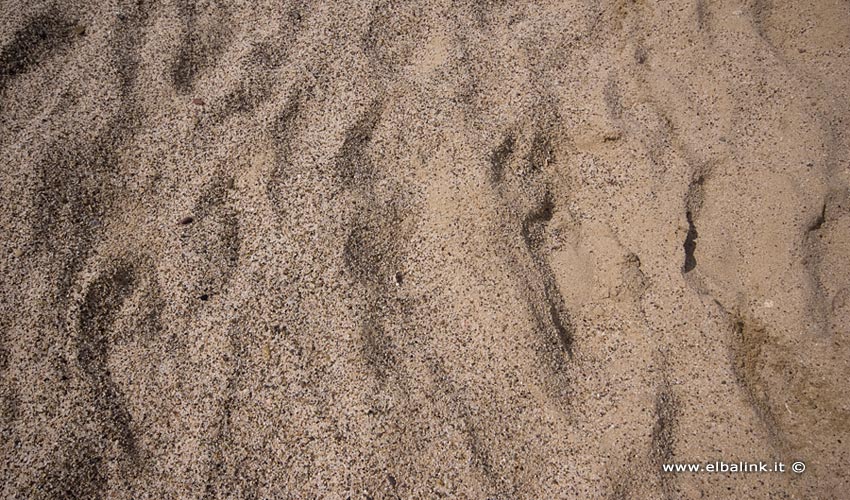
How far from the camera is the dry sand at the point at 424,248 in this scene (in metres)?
1.19

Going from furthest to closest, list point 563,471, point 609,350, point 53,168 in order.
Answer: point 53,168
point 609,350
point 563,471

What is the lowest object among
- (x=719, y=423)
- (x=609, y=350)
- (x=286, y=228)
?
(x=719, y=423)

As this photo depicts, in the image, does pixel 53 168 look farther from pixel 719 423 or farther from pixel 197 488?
pixel 719 423

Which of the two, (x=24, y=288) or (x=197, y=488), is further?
(x=24, y=288)

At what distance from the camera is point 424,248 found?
1403 mm

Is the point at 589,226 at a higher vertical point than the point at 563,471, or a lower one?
higher

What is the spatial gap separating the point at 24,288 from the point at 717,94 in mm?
1891

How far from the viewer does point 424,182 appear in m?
1.49

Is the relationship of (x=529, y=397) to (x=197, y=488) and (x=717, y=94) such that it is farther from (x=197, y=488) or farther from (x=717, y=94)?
(x=717, y=94)

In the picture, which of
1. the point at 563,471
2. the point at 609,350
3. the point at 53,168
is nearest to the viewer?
the point at 563,471

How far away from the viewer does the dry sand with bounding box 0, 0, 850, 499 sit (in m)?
1.19

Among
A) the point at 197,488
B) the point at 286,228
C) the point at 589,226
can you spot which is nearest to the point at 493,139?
the point at 589,226

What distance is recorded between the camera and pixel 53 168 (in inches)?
60.2

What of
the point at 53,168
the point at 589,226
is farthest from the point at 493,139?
the point at 53,168
